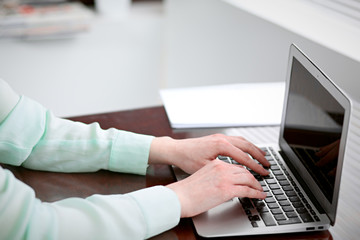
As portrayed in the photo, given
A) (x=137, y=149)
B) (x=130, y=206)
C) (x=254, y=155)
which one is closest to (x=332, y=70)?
→ (x=254, y=155)

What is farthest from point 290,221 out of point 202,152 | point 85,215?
point 85,215

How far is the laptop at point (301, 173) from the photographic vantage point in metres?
0.78

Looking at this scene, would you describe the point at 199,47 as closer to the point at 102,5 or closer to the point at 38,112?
the point at 102,5

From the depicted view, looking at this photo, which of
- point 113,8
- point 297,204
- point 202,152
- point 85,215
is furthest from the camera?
point 113,8

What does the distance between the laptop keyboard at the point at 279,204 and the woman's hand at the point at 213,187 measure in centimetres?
2

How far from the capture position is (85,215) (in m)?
→ 0.74

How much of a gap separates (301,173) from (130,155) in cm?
34

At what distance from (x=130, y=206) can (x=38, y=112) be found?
1.18 feet

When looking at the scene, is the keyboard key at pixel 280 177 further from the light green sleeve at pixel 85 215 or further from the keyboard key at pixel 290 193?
the light green sleeve at pixel 85 215

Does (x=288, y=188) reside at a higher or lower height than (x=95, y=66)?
higher

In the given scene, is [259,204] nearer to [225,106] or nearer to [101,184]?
[101,184]

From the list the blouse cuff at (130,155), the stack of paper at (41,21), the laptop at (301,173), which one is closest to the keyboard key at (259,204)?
the laptop at (301,173)

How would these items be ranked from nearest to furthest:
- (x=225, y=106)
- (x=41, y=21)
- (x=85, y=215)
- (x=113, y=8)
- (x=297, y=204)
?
(x=85, y=215) < (x=297, y=204) < (x=225, y=106) < (x=41, y=21) < (x=113, y=8)

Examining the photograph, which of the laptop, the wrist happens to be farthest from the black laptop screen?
the wrist
